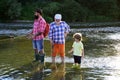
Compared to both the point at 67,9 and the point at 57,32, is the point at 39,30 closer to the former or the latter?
the point at 57,32

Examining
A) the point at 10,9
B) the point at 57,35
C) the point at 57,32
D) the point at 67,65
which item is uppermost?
the point at 10,9

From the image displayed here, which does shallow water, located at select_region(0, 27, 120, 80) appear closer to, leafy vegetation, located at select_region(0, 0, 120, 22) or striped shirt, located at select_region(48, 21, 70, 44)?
striped shirt, located at select_region(48, 21, 70, 44)

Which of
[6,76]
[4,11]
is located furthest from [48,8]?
[6,76]

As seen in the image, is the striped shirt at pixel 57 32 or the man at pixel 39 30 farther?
the man at pixel 39 30

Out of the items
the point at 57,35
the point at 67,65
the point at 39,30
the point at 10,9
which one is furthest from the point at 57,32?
the point at 10,9

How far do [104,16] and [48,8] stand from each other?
305 inches

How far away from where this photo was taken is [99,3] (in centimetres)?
4891

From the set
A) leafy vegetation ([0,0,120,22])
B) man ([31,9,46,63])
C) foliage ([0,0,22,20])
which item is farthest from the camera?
leafy vegetation ([0,0,120,22])

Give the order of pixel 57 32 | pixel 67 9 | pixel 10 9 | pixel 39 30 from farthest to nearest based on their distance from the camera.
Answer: pixel 67 9, pixel 10 9, pixel 39 30, pixel 57 32

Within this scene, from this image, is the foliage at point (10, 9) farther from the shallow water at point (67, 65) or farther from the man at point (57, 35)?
the man at point (57, 35)

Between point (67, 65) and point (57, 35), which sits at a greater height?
point (57, 35)

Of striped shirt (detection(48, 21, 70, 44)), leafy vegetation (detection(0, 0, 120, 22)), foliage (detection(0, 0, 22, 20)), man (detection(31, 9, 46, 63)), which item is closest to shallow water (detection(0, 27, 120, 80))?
man (detection(31, 9, 46, 63))

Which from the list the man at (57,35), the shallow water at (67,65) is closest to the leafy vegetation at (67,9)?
the shallow water at (67,65)

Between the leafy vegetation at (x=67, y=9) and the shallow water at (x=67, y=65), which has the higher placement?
the leafy vegetation at (x=67, y=9)
